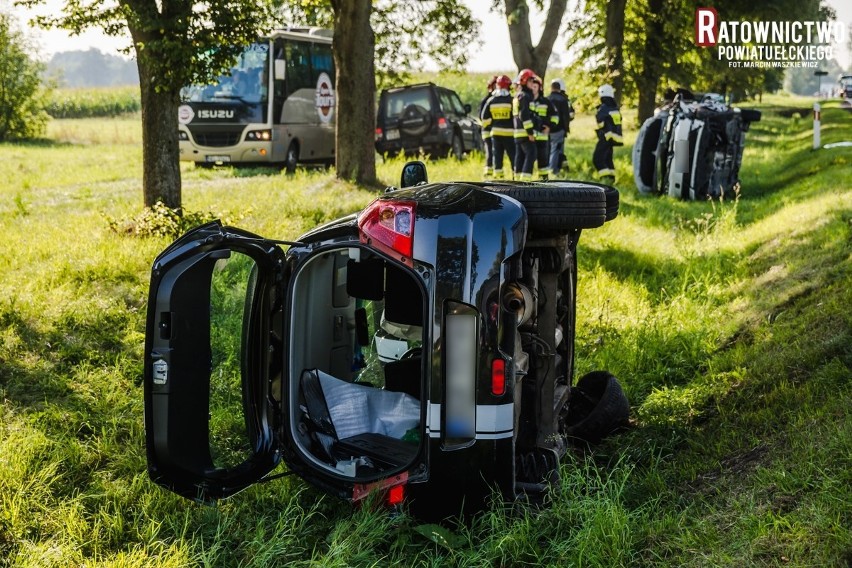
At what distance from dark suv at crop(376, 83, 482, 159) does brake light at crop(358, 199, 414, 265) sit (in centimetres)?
1688

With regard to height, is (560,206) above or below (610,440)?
above

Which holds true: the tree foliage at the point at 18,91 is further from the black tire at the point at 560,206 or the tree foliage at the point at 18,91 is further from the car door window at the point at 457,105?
the black tire at the point at 560,206

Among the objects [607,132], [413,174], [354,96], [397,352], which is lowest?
[397,352]

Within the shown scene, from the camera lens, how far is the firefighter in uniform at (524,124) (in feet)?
48.5

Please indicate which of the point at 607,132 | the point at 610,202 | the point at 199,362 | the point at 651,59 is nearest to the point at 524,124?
the point at 607,132

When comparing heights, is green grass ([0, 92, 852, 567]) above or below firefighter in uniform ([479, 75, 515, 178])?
below

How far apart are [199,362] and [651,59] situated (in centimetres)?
2637

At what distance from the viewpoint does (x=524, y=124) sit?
48.5ft

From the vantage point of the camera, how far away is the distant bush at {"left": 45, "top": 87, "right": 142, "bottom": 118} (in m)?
48.6

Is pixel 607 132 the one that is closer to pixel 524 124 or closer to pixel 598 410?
pixel 524 124

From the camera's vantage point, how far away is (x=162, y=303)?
12.3 ft

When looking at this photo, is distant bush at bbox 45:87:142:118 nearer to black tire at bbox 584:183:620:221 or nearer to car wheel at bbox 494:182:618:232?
black tire at bbox 584:183:620:221

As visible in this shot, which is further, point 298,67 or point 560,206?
point 298,67

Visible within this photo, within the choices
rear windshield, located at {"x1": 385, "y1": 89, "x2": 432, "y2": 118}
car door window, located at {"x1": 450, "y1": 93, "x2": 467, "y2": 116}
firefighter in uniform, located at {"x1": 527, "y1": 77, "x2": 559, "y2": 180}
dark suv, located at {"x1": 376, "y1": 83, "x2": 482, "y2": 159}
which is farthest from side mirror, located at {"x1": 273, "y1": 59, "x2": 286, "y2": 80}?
firefighter in uniform, located at {"x1": 527, "y1": 77, "x2": 559, "y2": 180}
